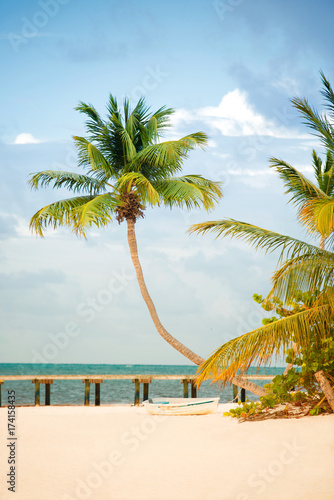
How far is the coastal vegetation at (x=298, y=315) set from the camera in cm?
884

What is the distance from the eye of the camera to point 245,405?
37.0ft

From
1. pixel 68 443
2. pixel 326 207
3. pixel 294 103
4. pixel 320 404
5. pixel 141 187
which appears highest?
pixel 294 103

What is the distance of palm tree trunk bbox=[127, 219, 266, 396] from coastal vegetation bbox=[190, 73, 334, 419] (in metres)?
1.92

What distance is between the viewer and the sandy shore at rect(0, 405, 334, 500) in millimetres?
6891

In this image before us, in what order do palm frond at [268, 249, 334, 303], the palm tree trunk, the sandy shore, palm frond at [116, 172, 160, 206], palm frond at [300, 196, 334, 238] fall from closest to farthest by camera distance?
the sandy shore
palm frond at [300, 196, 334, 238]
palm frond at [268, 249, 334, 303]
the palm tree trunk
palm frond at [116, 172, 160, 206]

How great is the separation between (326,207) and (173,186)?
25.1 feet

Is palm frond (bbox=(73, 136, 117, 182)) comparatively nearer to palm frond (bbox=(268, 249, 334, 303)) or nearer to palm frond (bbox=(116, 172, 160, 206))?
palm frond (bbox=(116, 172, 160, 206))

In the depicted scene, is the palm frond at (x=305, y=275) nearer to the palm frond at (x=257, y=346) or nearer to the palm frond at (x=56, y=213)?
the palm frond at (x=257, y=346)

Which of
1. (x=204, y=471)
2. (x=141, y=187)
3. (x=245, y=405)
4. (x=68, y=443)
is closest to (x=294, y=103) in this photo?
(x=141, y=187)

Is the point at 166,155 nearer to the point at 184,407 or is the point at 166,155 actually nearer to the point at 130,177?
the point at 130,177

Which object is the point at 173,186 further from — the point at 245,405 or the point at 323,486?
the point at 323,486

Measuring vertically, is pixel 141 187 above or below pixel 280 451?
above

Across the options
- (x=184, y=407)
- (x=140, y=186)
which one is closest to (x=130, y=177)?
(x=140, y=186)

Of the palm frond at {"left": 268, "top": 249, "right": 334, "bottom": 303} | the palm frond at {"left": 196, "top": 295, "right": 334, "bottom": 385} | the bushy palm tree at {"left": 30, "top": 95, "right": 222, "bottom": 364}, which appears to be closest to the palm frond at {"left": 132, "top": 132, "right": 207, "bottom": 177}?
the bushy palm tree at {"left": 30, "top": 95, "right": 222, "bottom": 364}
